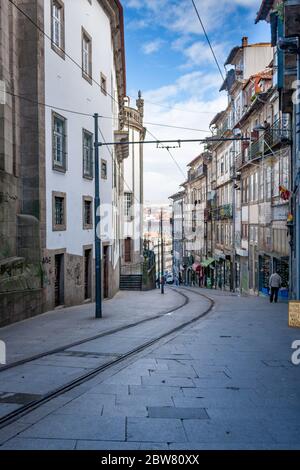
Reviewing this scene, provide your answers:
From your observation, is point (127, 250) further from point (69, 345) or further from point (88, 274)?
point (69, 345)

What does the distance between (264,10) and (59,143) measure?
15.5 metres

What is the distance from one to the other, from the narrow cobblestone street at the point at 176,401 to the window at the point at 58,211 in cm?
729

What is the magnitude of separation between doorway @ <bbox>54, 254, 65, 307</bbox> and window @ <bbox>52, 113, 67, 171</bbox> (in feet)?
11.5

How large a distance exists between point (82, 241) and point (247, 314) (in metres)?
7.90

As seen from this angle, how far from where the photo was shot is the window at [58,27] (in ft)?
56.8

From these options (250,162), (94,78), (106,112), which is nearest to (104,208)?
Result: (106,112)

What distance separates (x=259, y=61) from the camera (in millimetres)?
34281

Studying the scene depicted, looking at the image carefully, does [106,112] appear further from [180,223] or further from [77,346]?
[180,223]

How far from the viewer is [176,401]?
21.0ft

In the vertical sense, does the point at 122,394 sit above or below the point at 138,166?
below

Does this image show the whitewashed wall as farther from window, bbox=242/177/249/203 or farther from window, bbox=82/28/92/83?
window, bbox=242/177/249/203

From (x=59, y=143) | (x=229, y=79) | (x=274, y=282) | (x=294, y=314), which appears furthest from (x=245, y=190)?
(x=294, y=314)

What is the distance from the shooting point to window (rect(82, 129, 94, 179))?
20859 millimetres

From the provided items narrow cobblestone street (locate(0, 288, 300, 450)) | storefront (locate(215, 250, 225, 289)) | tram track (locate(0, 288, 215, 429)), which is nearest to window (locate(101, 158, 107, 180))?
tram track (locate(0, 288, 215, 429))
